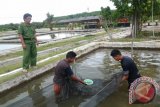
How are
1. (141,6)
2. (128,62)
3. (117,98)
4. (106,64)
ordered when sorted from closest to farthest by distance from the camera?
(128,62), (117,98), (106,64), (141,6)

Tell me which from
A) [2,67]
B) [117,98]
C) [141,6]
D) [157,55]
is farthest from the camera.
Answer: [141,6]

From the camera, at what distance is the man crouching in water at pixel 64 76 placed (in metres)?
6.48

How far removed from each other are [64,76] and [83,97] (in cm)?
82

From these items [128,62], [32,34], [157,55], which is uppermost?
[32,34]

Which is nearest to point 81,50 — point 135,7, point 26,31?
point 26,31

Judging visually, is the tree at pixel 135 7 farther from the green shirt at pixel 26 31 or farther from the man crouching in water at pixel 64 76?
the man crouching in water at pixel 64 76

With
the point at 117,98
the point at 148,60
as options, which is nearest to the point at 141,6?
the point at 148,60

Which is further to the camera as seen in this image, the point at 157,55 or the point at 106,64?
the point at 157,55

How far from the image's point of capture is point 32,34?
360 inches

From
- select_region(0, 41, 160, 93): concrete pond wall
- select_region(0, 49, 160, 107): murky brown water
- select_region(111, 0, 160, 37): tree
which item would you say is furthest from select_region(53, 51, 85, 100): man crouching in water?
select_region(111, 0, 160, 37): tree

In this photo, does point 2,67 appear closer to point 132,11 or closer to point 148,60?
point 148,60

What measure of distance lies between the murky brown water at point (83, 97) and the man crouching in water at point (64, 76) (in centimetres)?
34

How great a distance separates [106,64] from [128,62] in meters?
4.93

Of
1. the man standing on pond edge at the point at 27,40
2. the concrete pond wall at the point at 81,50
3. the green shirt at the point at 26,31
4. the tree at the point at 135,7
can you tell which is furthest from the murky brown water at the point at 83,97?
the tree at the point at 135,7
